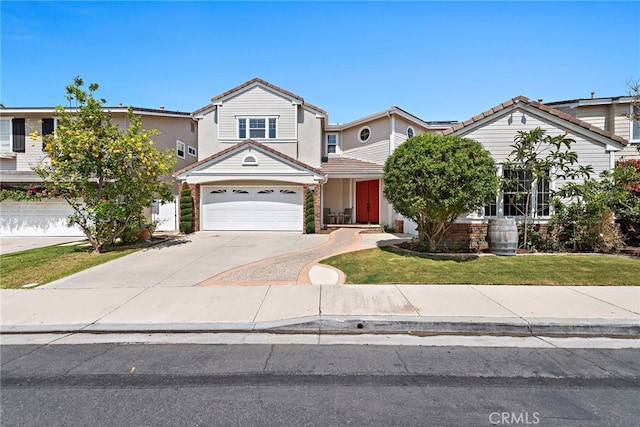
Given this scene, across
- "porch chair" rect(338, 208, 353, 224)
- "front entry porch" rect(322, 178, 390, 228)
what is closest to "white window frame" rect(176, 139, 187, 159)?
"front entry porch" rect(322, 178, 390, 228)

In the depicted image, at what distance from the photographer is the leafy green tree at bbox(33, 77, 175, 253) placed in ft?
31.1

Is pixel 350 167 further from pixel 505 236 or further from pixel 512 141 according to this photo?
pixel 505 236

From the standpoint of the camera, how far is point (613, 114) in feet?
48.1

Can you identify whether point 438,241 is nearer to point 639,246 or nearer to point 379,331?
point 379,331

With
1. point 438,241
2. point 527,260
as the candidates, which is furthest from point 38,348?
point 527,260

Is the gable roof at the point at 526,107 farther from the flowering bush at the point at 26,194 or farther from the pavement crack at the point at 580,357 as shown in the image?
the flowering bush at the point at 26,194

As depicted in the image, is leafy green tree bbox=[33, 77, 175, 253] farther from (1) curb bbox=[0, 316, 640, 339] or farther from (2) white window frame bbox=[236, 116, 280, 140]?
(1) curb bbox=[0, 316, 640, 339]

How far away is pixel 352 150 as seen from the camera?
18.4 metres

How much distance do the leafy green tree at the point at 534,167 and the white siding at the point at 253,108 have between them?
11008mm

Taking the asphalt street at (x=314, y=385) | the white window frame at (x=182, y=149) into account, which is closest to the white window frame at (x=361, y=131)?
the white window frame at (x=182, y=149)

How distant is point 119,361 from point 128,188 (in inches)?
331

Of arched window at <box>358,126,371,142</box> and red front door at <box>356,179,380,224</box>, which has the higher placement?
arched window at <box>358,126,371,142</box>

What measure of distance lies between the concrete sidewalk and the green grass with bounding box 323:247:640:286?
41cm

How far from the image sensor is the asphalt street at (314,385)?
2.74 m
